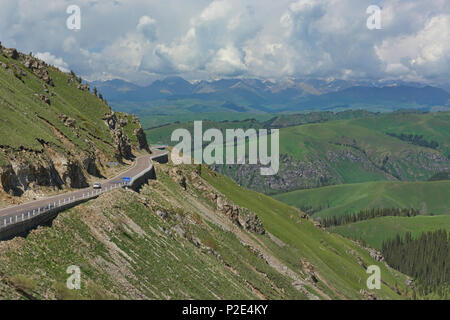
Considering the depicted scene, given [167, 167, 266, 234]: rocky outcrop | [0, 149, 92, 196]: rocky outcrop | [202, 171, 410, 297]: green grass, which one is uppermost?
[0, 149, 92, 196]: rocky outcrop

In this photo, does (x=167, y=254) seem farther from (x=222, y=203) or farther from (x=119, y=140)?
(x=119, y=140)

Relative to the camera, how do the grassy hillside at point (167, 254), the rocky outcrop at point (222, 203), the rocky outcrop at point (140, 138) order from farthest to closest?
the rocky outcrop at point (140, 138)
the rocky outcrop at point (222, 203)
the grassy hillside at point (167, 254)

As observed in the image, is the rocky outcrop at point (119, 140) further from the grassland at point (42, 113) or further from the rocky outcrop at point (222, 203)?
the rocky outcrop at point (222, 203)

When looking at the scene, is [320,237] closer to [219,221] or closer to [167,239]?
[219,221]

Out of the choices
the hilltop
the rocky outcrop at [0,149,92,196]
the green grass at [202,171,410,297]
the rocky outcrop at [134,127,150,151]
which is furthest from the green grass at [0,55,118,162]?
the green grass at [202,171,410,297]

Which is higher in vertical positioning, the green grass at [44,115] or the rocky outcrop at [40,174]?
the green grass at [44,115]

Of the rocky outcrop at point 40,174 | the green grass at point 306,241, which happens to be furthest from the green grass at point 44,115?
the green grass at point 306,241

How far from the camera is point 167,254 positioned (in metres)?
54.5

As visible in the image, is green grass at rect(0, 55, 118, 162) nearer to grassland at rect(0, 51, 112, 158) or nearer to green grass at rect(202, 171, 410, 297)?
grassland at rect(0, 51, 112, 158)

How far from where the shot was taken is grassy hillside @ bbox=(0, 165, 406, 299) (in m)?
37.2

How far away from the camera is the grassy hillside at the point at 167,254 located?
3725cm
